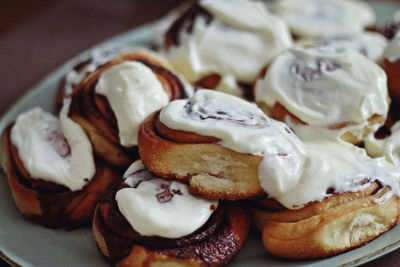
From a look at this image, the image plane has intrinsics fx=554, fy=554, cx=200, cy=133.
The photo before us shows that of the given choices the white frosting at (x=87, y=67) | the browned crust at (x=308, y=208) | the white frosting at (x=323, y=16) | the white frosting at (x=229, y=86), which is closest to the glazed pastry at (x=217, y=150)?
the browned crust at (x=308, y=208)

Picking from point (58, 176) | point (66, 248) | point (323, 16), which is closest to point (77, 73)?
point (58, 176)

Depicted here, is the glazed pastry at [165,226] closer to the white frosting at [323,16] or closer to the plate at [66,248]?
the plate at [66,248]

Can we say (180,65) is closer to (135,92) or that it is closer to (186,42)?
(186,42)

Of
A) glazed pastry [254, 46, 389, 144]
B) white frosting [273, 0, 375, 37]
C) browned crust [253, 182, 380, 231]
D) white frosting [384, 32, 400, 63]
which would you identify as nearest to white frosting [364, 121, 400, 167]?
glazed pastry [254, 46, 389, 144]

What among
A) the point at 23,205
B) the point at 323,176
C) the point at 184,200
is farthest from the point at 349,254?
the point at 23,205

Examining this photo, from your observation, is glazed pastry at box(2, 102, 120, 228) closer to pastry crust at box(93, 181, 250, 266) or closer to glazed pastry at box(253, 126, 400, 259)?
pastry crust at box(93, 181, 250, 266)

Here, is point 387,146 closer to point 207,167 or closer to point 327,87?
point 327,87
